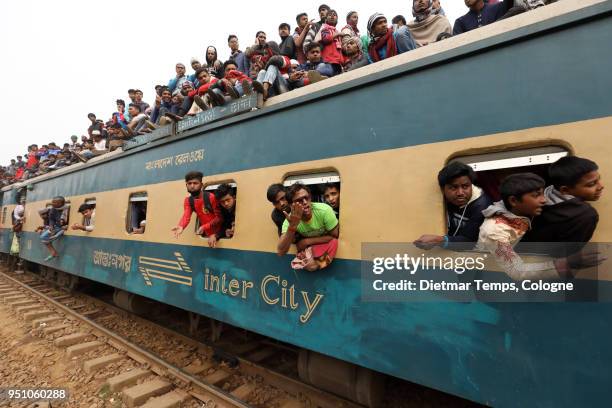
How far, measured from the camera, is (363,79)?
7.93 feet

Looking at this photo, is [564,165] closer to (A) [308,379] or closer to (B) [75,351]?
(A) [308,379]

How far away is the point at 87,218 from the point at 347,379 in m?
5.94

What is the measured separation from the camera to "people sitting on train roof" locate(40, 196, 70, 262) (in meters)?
6.69

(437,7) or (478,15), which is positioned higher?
(437,7)

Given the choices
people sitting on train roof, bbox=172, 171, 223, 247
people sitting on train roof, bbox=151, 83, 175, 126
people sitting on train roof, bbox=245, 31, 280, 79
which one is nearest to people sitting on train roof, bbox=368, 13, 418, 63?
people sitting on train roof, bbox=172, 171, 223, 247

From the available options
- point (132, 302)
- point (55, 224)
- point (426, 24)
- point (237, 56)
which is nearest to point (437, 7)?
point (426, 24)

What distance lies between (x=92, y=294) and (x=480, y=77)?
8887mm

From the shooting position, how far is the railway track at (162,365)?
3.15 m

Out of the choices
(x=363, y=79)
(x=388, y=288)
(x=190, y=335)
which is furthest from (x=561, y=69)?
(x=190, y=335)

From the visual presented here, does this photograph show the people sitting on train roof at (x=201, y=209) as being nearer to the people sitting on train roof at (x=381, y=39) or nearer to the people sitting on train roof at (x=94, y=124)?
the people sitting on train roof at (x=381, y=39)

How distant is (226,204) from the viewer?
324 centimetres

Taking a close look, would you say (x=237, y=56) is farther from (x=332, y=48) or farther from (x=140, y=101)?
(x=140, y=101)

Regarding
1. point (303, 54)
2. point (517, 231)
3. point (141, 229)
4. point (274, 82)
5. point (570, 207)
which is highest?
point (303, 54)

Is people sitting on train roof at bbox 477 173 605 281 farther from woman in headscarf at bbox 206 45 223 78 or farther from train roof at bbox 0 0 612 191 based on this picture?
woman in headscarf at bbox 206 45 223 78
